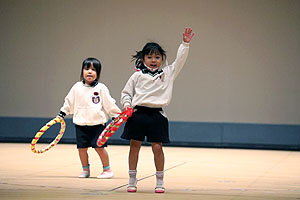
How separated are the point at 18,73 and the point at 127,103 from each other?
8322 mm

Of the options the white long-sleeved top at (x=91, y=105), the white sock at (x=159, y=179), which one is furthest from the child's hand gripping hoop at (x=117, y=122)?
the white long-sleeved top at (x=91, y=105)

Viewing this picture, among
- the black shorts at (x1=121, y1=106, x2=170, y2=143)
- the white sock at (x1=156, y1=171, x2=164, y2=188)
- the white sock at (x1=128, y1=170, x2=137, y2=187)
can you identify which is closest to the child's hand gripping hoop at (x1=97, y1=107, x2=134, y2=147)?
the black shorts at (x1=121, y1=106, x2=170, y2=143)

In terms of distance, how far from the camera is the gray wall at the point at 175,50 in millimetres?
12461

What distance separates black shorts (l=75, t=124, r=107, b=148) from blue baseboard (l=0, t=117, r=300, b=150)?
20.9 ft

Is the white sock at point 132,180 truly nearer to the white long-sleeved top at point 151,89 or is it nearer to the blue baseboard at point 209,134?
the white long-sleeved top at point 151,89

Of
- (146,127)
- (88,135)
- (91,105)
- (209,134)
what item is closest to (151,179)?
(88,135)

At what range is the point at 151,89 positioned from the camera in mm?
5199

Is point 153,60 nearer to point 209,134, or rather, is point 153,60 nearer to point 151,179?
point 151,179

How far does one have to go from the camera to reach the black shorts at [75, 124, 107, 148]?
6352 millimetres

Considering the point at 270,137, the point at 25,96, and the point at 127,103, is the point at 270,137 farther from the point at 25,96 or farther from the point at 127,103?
the point at 127,103

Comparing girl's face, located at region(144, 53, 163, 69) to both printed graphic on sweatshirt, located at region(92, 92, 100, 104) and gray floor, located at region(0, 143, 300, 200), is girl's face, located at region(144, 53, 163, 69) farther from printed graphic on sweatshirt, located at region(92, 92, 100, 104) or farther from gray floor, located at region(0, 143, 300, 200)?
printed graphic on sweatshirt, located at region(92, 92, 100, 104)

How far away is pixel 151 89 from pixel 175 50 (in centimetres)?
743

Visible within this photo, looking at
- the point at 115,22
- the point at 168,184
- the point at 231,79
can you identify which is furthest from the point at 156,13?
the point at 168,184

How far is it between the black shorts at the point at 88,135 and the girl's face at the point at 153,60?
1341 mm
